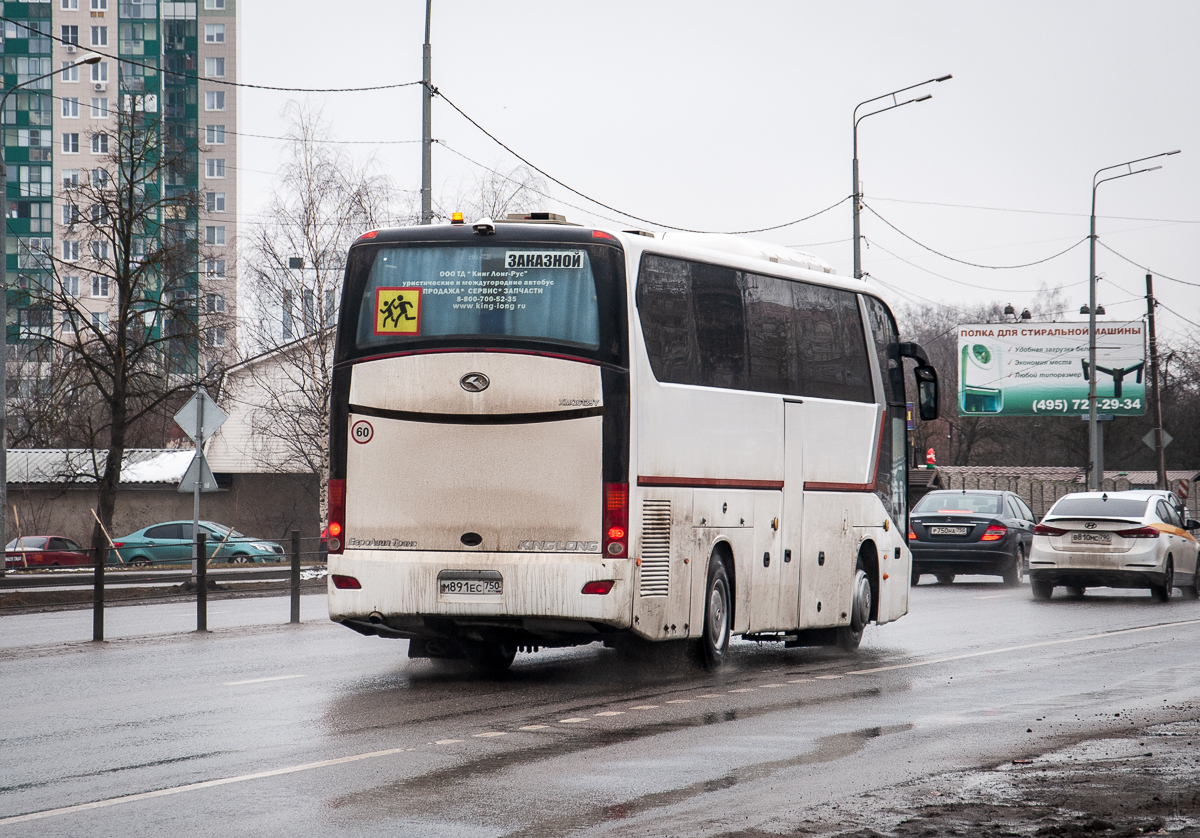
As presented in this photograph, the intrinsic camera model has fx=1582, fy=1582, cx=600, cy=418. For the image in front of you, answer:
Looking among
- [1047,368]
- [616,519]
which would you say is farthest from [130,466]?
[616,519]

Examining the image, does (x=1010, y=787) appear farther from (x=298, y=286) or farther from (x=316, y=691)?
(x=298, y=286)

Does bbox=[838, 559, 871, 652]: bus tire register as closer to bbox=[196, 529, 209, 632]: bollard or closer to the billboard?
bbox=[196, 529, 209, 632]: bollard

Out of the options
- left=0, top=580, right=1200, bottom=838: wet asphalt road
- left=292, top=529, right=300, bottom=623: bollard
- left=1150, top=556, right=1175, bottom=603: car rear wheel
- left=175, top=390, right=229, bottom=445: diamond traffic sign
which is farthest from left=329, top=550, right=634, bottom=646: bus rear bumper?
left=1150, top=556, right=1175, bottom=603: car rear wheel

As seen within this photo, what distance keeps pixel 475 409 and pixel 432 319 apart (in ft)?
2.54

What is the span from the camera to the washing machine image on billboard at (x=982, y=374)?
63.8 m

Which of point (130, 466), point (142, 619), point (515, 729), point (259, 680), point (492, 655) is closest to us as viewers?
point (515, 729)

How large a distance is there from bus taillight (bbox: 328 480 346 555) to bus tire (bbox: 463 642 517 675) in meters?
1.77

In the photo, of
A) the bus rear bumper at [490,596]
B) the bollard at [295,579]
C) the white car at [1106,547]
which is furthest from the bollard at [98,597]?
the white car at [1106,547]

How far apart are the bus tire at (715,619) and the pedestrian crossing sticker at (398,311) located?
3122 millimetres

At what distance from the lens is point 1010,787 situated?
7.46 meters

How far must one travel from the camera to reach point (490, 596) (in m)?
11.5

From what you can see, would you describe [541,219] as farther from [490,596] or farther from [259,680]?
[259,680]

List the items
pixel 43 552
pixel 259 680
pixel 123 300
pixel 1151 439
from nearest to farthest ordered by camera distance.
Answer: pixel 259 680 → pixel 123 300 → pixel 43 552 → pixel 1151 439

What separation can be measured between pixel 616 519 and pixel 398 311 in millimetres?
2279
